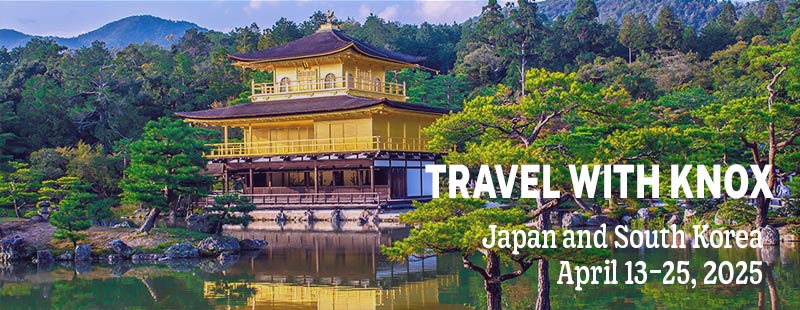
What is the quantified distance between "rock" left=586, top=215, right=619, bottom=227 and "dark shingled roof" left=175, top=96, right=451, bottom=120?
917 centimetres

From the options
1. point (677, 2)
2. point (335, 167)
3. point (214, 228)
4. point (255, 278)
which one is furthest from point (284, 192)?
point (677, 2)

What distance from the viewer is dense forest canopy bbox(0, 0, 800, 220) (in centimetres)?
3697

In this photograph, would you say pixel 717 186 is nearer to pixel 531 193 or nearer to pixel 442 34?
pixel 531 193

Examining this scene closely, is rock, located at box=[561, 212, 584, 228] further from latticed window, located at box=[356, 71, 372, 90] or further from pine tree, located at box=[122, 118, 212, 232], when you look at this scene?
latticed window, located at box=[356, 71, 372, 90]

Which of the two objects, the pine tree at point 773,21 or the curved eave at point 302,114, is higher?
the pine tree at point 773,21

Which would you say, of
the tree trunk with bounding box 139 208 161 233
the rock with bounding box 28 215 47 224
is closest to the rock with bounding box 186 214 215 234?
the tree trunk with bounding box 139 208 161 233

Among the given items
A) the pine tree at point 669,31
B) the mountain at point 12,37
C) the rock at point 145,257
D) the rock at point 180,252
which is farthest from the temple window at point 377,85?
the mountain at point 12,37

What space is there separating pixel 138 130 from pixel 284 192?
928 centimetres

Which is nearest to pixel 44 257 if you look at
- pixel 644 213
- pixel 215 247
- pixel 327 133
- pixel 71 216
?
pixel 71 216

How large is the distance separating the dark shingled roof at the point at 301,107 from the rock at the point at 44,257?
1386 centimetres

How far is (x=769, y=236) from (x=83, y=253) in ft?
50.1

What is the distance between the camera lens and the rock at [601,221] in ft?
83.8

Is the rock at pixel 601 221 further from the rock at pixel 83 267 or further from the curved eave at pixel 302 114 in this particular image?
the rock at pixel 83 267

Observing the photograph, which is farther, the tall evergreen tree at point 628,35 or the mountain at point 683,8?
the mountain at point 683,8
